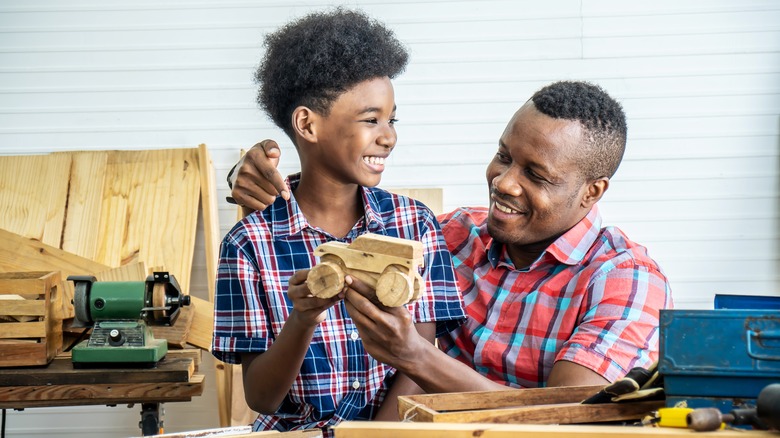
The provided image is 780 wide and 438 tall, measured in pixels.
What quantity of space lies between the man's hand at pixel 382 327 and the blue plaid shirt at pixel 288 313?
0.40 m

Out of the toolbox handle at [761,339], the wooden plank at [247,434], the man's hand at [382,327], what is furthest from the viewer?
the man's hand at [382,327]

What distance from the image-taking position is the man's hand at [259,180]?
2.46 metres

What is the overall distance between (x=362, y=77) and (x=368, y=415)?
95cm

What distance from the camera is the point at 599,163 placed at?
99.7 inches

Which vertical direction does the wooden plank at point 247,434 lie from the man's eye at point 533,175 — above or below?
below

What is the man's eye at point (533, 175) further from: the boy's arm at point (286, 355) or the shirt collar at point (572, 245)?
the boy's arm at point (286, 355)

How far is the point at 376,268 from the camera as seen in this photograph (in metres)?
1.82

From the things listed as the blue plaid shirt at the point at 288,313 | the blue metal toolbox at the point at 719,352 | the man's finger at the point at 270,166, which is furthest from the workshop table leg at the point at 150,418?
the blue metal toolbox at the point at 719,352

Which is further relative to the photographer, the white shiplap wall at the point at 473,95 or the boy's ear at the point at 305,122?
the white shiplap wall at the point at 473,95

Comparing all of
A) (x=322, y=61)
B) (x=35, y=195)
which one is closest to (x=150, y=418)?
(x=322, y=61)

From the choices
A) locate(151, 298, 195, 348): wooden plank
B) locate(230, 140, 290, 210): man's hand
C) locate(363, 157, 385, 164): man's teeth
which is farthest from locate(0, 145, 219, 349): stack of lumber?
locate(363, 157, 385, 164): man's teeth

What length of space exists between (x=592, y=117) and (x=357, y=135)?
26.5 inches

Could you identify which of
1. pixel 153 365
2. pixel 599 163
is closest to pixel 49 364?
pixel 153 365

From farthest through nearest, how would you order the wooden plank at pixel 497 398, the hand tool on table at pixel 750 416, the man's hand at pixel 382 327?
the man's hand at pixel 382 327, the wooden plank at pixel 497 398, the hand tool on table at pixel 750 416
